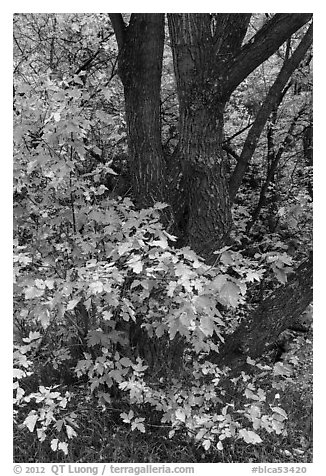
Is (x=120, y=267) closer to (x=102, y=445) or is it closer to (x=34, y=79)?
(x=102, y=445)

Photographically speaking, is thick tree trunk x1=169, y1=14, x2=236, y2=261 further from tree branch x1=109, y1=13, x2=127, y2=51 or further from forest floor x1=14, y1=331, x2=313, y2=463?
forest floor x1=14, y1=331, x2=313, y2=463

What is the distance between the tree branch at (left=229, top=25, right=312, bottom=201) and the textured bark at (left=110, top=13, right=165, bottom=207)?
0.62 m

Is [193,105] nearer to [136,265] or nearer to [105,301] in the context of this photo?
[136,265]

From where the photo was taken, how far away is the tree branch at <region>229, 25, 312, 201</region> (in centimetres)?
309

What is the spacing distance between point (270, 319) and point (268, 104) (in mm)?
1480

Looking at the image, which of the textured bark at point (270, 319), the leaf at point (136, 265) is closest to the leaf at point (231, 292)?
the leaf at point (136, 265)

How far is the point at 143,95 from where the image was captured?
9.19 feet

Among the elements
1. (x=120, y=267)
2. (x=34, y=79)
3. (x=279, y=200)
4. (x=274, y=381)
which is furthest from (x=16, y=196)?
(x=279, y=200)

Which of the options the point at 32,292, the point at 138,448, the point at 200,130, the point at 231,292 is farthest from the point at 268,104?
the point at 138,448

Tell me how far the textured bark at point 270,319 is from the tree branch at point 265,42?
1.19 meters

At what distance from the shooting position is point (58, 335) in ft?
9.86

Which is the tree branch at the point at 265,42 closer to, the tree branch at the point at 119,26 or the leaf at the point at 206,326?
the tree branch at the point at 119,26

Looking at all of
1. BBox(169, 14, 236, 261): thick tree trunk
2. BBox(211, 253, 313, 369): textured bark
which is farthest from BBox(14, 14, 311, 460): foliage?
BBox(169, 14, 236, 261): thick tree trunk

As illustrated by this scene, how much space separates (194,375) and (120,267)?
0.93m
